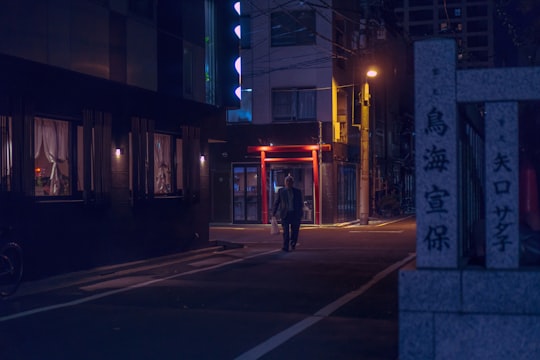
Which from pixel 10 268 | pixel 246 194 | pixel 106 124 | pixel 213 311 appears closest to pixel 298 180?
pixel 246 194

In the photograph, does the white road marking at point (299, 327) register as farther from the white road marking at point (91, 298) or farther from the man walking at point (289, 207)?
the man walking at point (289, 207)

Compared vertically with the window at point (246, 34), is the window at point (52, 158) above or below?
below

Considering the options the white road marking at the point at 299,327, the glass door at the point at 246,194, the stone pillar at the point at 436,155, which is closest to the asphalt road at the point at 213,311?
the white road marking at the point at 299,327

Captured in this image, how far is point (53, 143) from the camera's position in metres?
15.5

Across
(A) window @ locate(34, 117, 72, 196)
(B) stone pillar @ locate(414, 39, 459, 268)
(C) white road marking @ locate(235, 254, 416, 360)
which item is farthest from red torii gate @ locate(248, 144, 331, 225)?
(B) stone pillar @ locate(414, 39, 459, 268)

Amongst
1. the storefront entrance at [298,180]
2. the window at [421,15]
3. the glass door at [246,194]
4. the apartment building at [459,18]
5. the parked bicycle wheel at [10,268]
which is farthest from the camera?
the window at [421,15]

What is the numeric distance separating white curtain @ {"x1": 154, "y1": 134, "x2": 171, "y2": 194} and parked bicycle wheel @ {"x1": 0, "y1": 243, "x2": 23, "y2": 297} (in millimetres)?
6196

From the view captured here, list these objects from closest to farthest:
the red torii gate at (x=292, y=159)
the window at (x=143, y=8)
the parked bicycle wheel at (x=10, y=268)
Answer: the parked bicycle wheel at (x=10, y=268), the window at (x=143, y=8), the red torii gate at (x=292, y=159)

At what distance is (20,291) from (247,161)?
77.1 ft

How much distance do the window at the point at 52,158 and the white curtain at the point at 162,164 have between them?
3.61 meters

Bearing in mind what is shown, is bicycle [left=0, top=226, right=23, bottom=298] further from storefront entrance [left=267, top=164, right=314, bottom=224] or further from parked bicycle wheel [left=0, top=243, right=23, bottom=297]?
storefront entrance [left=267, top=164, right=314, bottom=224]

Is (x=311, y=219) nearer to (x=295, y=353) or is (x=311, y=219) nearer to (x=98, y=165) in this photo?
(x=98, y=165)

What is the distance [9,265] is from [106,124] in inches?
181

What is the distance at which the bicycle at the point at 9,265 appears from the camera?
12.7m
